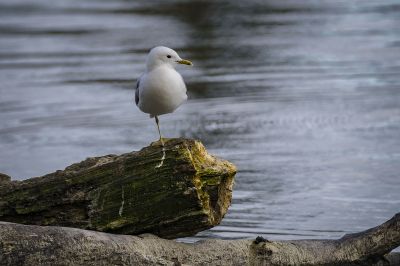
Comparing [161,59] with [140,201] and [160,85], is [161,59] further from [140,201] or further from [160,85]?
[140,201]

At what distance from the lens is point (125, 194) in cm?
788

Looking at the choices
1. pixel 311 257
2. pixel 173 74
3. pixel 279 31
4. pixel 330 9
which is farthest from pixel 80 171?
pixel 330 9

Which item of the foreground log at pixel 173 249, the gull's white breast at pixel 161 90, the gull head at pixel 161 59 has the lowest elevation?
the foreground log at pixel 173 249

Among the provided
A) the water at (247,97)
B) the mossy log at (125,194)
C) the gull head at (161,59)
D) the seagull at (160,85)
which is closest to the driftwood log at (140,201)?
the mossy log at (125,194)

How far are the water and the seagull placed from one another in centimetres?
228

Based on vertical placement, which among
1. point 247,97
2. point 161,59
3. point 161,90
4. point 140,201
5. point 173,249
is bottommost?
point 173,249

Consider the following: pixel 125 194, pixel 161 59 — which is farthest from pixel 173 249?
pixel 161 59

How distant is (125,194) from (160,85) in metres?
0.79

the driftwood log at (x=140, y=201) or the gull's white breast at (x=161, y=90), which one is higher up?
the gull's white breast at (x=161, y=90)

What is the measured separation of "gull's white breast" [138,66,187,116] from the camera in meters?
7.86

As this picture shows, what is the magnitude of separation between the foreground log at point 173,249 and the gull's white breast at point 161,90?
0.92 m

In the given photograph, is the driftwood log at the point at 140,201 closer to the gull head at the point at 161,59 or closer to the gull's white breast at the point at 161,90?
the gull's white breast at the point at 161,90

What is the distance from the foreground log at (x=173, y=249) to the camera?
7.48 metres

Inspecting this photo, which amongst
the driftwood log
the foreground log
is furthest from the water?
the driftwood log
